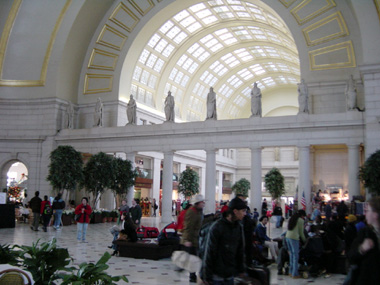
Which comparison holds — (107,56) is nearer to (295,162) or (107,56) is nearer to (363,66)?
(363,66)

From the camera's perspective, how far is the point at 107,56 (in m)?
29.8

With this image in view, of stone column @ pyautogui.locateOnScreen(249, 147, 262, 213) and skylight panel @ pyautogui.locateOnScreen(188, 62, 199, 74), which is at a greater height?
skylight panel @ pyautogui.locateOnScreen(188, 62, 199, 74)

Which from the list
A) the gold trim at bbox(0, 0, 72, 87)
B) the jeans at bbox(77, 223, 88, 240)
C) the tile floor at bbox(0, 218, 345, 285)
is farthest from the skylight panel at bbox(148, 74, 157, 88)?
the tile floor at bbox(0, 218, 345, 285)

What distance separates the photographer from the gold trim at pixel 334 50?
23.1m

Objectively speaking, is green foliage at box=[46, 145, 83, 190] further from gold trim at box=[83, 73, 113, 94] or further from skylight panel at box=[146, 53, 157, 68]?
skylight panel at box=[146, 53, 157, 68]

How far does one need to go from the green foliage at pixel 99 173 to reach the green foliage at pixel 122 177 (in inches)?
12.8

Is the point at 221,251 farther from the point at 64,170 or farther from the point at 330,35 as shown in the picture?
the point at 330,35

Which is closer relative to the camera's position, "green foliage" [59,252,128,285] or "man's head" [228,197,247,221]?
"green foliage" [59,252,128,285]

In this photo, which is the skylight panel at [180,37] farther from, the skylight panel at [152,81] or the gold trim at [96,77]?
the gold trim at [96,77]

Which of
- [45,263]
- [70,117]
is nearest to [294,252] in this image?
[45,263]

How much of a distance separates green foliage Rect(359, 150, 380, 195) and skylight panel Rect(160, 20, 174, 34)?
19661mm

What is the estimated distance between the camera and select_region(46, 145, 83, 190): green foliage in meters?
23.2

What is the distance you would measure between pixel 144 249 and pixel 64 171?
13.9 m

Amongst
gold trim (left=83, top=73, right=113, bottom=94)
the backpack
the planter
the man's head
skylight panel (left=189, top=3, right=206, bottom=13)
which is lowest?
the planter
